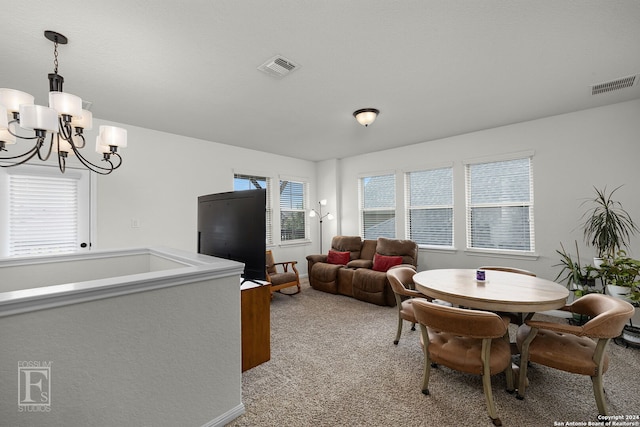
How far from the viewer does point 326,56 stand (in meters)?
2.22

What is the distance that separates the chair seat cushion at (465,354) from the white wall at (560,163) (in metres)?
2.58

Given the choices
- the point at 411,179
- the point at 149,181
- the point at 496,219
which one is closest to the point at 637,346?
the point at 496,219

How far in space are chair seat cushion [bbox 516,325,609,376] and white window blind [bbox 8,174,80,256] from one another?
500cm

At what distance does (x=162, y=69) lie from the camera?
94.5 inches

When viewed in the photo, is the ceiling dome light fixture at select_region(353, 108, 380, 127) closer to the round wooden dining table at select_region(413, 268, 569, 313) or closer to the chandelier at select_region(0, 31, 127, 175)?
the round wooden dining table at select_region(413, 268, 569, 313)

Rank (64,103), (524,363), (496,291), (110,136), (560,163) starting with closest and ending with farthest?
Answer: (64,103), (524,363), (110,136), (496,291), (560,163)

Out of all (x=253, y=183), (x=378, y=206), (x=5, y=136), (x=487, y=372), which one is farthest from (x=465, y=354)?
(x=253, y=183)

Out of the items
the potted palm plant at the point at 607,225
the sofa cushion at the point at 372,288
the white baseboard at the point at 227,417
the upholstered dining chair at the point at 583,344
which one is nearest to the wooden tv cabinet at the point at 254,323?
the white baseboard at the point at 227,417

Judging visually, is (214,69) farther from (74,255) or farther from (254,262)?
(74,255)

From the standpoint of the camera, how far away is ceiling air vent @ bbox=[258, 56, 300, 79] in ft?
7.44

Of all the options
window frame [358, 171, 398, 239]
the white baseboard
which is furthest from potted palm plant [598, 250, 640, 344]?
the white baseboard

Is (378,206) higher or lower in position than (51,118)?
lower

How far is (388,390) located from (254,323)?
121cm

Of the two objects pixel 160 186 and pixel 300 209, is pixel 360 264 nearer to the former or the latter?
pixel 300 209
